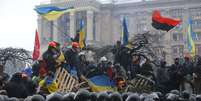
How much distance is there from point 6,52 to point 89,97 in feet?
59.9

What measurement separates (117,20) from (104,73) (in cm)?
7427

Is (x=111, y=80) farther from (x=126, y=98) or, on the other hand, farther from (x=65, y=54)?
(x=126, y=98)

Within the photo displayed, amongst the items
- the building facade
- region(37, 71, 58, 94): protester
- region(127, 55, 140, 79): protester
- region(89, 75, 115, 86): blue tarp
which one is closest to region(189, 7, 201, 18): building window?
the building facade

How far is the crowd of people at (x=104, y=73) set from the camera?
34.6 ft

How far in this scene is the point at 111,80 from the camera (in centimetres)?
1380

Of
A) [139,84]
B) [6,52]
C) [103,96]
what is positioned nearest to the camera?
[103,96]

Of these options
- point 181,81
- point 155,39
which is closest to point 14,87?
point 181,81

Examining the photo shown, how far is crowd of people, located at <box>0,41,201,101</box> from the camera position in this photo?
10555 mm

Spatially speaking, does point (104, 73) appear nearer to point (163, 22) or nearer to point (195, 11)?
point (163, 22)

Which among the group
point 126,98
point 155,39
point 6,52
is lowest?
point 155,39

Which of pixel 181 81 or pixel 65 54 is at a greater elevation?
pixel 65 54

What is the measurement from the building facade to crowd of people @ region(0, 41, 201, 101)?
60008 millimetres

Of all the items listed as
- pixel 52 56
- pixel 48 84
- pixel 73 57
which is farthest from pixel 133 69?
pixel 48 84

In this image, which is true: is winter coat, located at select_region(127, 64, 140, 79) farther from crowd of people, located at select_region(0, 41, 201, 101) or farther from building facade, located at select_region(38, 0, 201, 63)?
building facade, located at select_region(38, 0, 201, 63)
